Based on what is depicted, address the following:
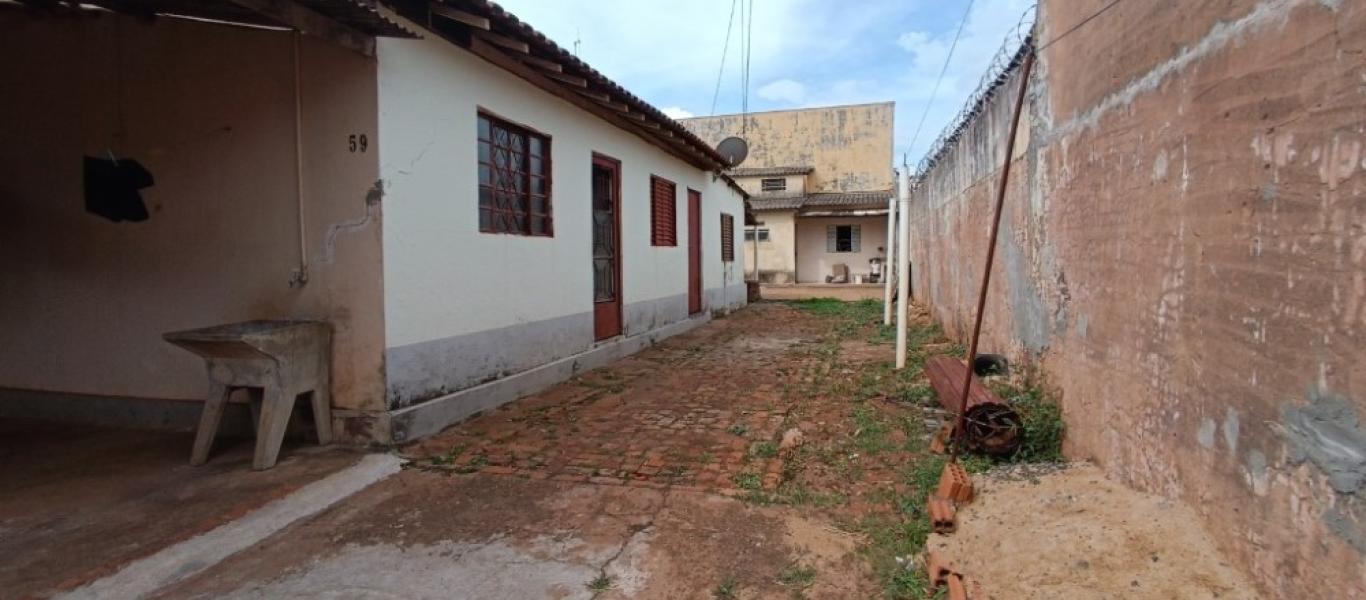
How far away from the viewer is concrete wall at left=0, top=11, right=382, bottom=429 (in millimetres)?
4633

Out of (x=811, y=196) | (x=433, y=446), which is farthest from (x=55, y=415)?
(x=811, y=196)

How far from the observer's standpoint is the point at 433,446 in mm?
4719

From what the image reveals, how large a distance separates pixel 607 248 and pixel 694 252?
400cm

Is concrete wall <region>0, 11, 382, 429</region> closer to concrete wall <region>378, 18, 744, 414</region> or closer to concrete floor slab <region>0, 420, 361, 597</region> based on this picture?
concrete wall <region>378, 18, 744, 414</region>

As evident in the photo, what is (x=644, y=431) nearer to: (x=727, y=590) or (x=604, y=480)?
(x=604, y=480)

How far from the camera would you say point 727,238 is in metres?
14.9

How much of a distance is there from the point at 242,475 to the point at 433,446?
112 centimetres

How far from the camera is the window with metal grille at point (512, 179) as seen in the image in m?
5.87

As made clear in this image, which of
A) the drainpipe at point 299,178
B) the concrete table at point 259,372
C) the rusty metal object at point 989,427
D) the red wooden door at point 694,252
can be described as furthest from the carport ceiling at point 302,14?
the red wooden door at point 694,252

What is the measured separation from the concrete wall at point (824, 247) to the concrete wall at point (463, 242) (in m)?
18.5

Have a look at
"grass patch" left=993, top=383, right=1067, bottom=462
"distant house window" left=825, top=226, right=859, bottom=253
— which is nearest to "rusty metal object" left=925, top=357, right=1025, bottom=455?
"grass patch" left=993, top=383, right=1067, bottom=462

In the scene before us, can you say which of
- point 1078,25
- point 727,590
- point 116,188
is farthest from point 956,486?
point 116,188

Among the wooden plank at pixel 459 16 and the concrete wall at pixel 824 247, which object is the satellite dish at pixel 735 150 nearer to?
the concrete wall at pixel 824 247

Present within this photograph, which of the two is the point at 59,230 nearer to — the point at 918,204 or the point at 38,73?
the point at 38,73
